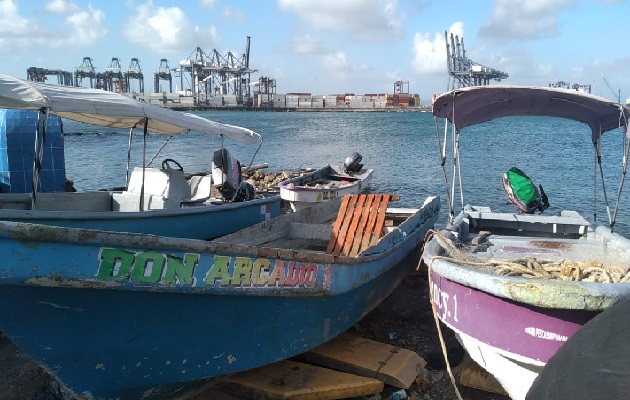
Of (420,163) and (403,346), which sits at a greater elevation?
(403,346)

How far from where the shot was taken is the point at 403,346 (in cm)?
664

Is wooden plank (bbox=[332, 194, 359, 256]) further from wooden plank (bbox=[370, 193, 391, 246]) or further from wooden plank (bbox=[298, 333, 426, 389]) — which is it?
wooden plank (bbox=[298, 333, 426, 389])

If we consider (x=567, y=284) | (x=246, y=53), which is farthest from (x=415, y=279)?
(x=246, y=53)

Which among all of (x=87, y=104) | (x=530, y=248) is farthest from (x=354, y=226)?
(x=87, y=104)

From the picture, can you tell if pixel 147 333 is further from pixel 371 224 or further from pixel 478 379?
pixel 371 224

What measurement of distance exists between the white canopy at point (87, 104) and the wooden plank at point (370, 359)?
422cm

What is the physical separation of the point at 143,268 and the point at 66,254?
574mm

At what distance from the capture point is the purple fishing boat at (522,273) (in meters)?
4.18

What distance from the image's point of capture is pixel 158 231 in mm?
7762

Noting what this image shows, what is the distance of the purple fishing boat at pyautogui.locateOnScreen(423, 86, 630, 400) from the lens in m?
4.18

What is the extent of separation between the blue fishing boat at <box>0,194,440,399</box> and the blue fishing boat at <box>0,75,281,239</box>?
2272 millimetres

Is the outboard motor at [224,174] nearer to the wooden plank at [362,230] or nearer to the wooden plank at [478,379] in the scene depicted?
the wooden plank at [362,230]

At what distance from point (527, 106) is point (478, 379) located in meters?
4.56

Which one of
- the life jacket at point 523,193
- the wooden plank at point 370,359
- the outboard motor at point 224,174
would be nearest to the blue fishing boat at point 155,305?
the wooden plank at point 370,359
